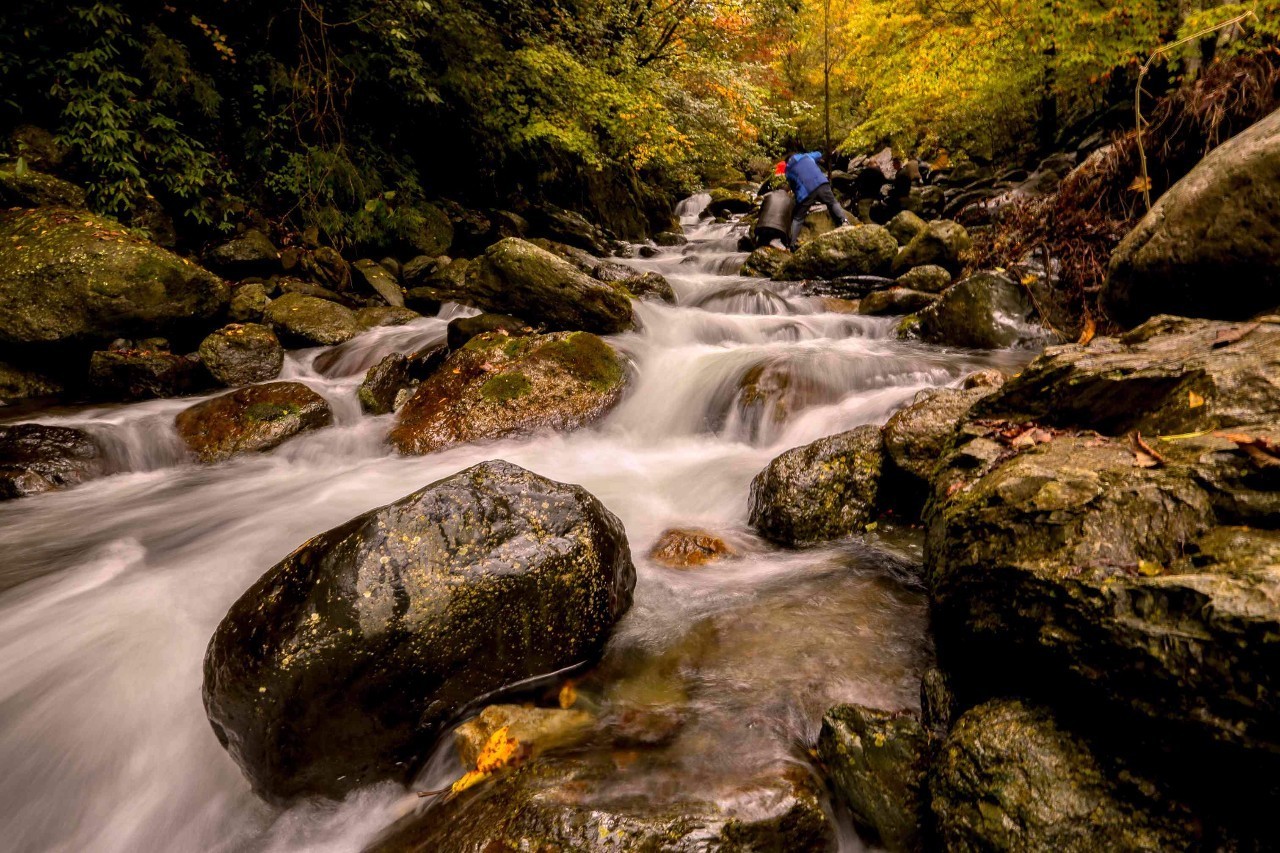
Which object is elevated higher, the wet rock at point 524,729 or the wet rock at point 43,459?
the wet rock at point 43,459

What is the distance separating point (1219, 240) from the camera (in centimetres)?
364

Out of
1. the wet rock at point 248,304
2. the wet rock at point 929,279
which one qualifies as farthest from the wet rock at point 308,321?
the wet rock at point 929,279

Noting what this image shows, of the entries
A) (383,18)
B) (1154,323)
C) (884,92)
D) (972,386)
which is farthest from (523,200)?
(1154,323)

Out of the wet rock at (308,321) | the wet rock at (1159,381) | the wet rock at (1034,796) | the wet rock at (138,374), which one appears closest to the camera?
the wet rock at (1034,796)

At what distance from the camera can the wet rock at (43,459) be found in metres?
4.91

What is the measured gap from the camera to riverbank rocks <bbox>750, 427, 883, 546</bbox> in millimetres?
3836

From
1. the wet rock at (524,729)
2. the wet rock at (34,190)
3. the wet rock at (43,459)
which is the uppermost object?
the wet rock at (34,190)

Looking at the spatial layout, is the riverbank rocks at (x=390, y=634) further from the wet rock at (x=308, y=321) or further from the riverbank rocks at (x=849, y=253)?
the riverbank rocks at (x=849, y=253)

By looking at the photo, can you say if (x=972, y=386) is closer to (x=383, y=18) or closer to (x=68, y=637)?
(x=68, y=637)

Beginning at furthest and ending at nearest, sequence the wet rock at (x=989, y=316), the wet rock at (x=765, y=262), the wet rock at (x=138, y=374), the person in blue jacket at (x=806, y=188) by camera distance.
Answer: the person in blue jacket at (x=806, y=188)
the wet rock at (x=765, y=262)
the wet rock at (x=989, y=316)
the wet rock at (x=138, y=374)

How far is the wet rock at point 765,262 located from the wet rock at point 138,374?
997 centimetres

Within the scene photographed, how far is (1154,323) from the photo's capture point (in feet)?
11.0

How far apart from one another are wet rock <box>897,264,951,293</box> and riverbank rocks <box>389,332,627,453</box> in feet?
17.0

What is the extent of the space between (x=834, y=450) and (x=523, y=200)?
42.0ft
